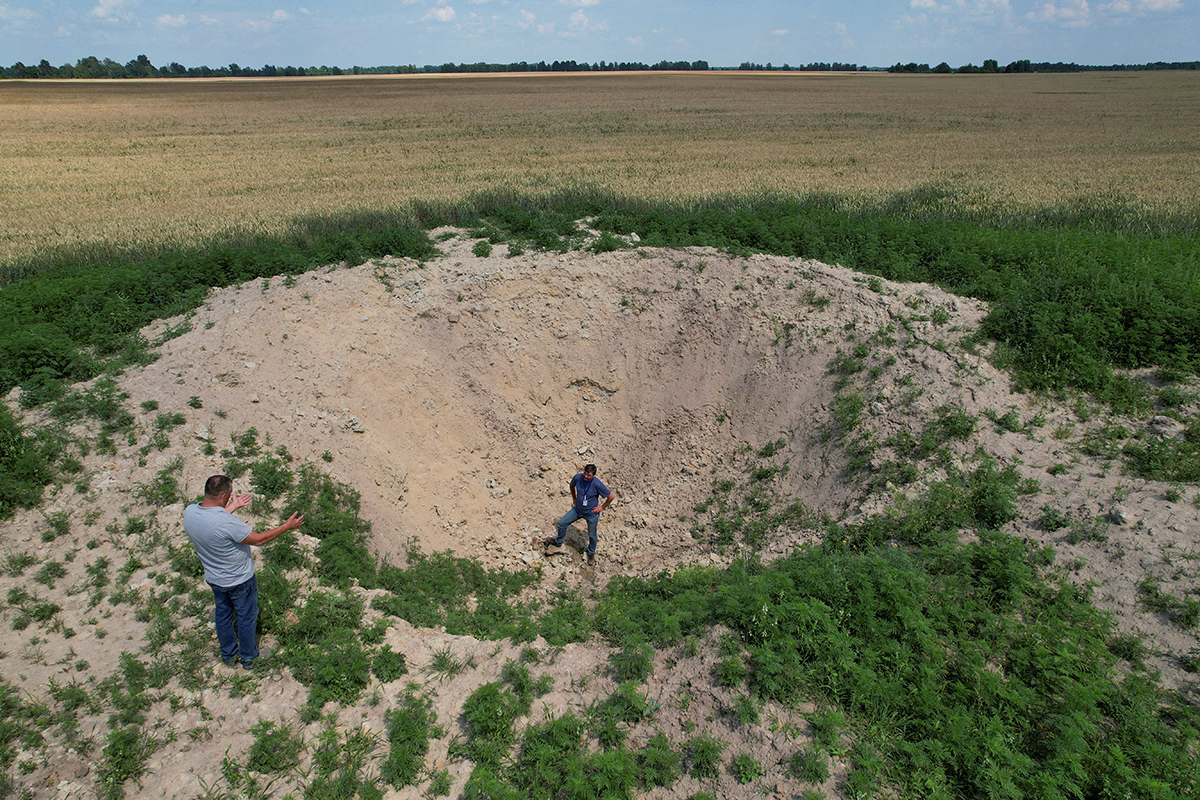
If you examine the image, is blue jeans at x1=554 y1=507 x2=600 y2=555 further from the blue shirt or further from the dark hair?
the dark hair

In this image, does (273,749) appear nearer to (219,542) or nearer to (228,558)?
(228,558)

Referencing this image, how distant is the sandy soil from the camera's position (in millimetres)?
5316

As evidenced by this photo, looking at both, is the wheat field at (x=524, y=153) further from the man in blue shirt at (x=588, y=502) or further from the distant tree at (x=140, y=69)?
the distant tree at (x=140, y=69)

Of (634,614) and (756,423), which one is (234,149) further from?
(634,614)

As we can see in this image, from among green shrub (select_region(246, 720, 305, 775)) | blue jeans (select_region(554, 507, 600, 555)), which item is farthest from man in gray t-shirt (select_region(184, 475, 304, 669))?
blue jeans (select_region(554, 507, 600, 555))

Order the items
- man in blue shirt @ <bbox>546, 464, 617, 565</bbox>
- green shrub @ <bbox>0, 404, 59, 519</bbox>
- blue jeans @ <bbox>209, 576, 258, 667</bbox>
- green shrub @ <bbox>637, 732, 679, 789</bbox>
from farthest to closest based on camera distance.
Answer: man in blue shirt @ <bbox>546, 464, 617, 565</bbox> → green shrub @ <bbox>0, 404, 59, 519</bbox> → blue jeans @ <bbox>209, 576, 258, 667</bbox> → green shrub @ <bbox>637, 732, 679, 789</bbox>

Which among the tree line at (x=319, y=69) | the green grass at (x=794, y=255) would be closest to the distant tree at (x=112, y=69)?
the tree line at (x=319, y=69)

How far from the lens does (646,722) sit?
5.10m

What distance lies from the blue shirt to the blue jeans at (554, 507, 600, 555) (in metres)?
0.10

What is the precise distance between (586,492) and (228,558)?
4.72m

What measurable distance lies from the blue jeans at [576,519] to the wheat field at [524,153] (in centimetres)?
1163

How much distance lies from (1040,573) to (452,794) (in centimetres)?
612

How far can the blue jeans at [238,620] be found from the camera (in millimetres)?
5223

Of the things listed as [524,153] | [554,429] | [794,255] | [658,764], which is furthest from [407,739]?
[524,153]
